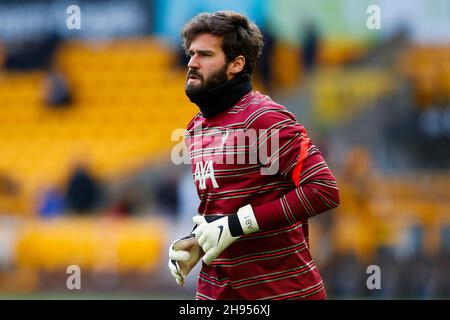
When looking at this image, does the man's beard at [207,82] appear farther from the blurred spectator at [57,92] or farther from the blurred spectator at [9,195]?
the blurred spectator at [57,92]

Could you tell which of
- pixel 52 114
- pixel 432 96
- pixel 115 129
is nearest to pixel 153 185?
pixel 115 129

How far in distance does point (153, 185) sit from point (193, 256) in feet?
33.3

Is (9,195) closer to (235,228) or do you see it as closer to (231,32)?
(231,32)

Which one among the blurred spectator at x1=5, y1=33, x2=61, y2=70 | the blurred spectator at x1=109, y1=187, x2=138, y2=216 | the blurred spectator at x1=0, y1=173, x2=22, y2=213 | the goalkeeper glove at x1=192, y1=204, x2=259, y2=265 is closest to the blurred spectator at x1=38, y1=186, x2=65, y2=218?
the blurred spectator at x1=0, y1=173, x2=22, y2=213

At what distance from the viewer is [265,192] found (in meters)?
4.08

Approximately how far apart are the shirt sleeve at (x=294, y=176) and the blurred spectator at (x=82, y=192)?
10473 millimetres

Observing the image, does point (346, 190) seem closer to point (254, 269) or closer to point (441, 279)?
point (441, 279)

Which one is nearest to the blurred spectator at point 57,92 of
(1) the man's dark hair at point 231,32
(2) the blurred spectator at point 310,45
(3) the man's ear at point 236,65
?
(2) the blurred spectator at point 310,45

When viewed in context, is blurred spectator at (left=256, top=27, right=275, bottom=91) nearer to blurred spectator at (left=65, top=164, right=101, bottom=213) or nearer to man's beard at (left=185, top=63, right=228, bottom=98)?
blurred spectator at (left=65, top=164, right=101, bottom=213)

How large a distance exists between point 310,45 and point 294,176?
10437 mm

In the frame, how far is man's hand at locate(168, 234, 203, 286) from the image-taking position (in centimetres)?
434

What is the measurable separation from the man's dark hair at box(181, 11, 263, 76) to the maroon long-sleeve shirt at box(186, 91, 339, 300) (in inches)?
8.2

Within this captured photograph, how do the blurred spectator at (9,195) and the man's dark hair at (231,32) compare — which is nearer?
the man's dark hair at (231,32)

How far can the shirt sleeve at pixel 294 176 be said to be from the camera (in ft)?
12.9
